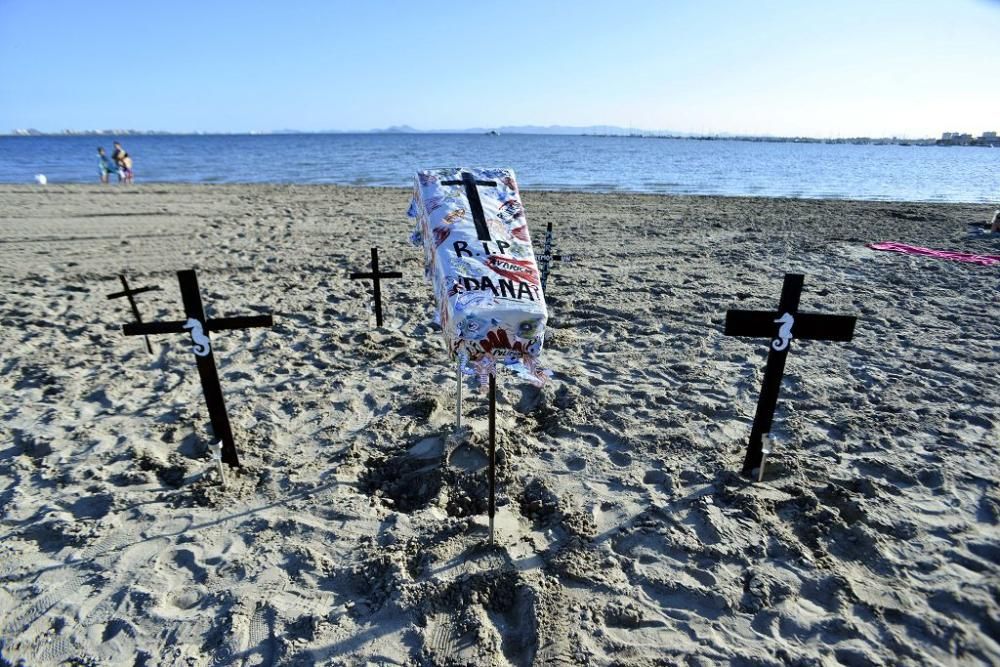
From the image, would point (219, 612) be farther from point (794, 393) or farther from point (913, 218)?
point (913, 218)

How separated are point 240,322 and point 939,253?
13679 millimetres

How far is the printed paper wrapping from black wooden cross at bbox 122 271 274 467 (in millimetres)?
1509

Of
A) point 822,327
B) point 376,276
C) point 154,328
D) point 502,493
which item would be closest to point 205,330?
point 154,328

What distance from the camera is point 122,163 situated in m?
22.8

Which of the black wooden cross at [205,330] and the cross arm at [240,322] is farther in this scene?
the cross arm at [240,322]

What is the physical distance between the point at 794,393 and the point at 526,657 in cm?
416

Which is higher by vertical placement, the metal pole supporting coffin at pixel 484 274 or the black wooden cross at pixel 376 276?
the metal pole supporting coffin at pixel 484 274

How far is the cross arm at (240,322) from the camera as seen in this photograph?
3.95 m

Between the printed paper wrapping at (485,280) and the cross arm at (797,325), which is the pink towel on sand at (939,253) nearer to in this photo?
the cross arm at (797,325)

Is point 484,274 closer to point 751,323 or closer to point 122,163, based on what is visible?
point 751,323

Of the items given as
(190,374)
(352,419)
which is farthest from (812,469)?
(190,374)

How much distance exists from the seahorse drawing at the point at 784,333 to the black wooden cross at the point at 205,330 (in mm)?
3698

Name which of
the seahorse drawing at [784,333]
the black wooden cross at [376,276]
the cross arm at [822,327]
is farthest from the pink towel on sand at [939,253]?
the black wooden cross at [376,276]

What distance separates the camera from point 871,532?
A: 3.63 m
